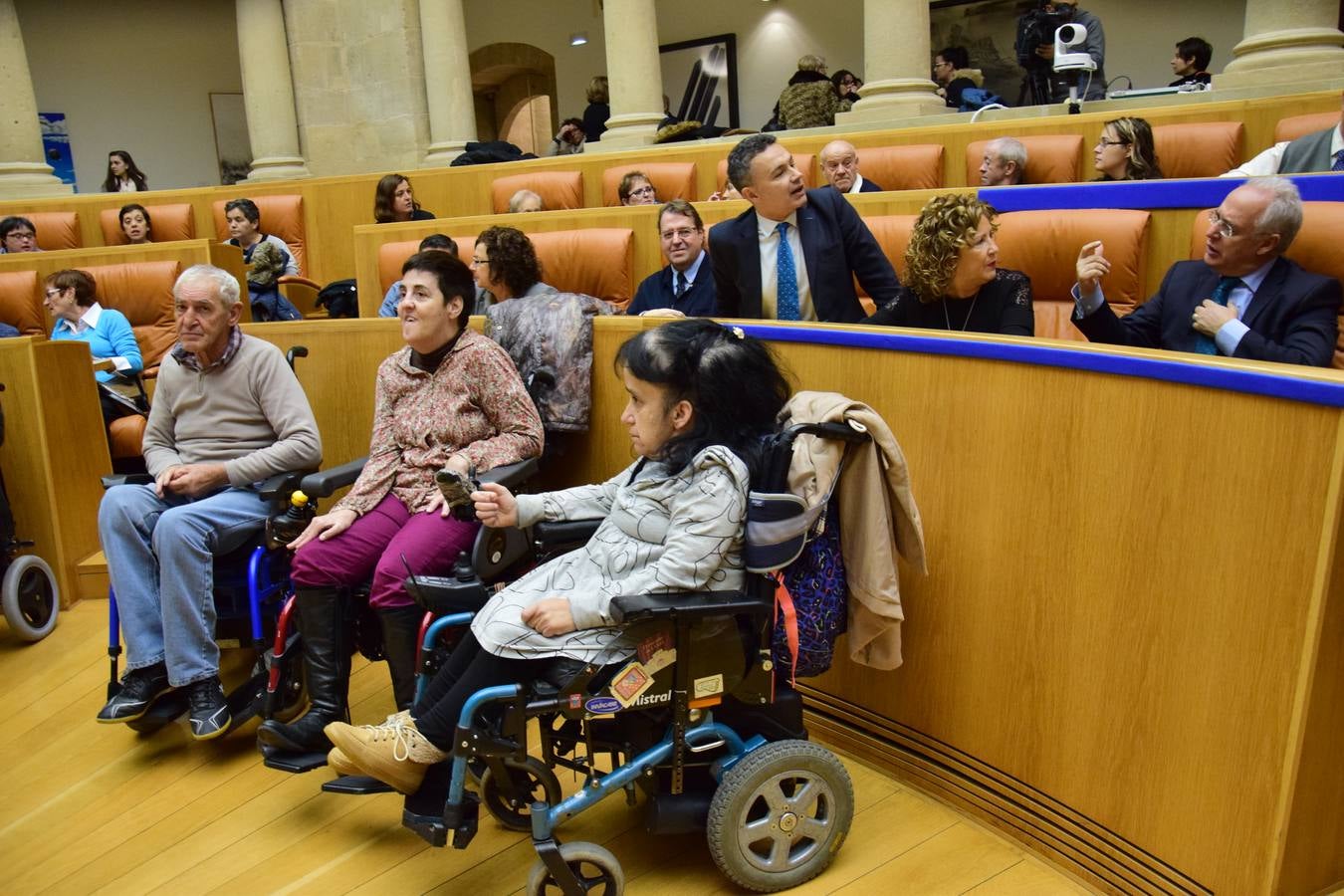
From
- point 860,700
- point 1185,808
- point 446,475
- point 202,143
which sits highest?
point 202,143

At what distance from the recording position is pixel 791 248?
2820 millimetres

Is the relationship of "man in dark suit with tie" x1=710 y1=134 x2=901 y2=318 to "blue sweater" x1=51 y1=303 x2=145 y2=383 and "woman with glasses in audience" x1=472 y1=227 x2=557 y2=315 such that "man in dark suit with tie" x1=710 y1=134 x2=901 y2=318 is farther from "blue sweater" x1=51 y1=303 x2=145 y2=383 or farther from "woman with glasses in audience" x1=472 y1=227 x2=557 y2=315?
"blue sweater" x1=51 y1=303 x2=145 y2=383

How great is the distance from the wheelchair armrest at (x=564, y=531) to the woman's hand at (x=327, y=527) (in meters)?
0.55

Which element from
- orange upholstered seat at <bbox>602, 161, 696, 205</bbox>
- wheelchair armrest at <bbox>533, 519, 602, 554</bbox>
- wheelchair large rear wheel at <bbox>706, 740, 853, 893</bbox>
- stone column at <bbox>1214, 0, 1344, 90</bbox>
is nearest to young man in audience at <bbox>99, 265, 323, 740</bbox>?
wheelchair armrest at <bbox>533, 519, 602, 554</bbox>

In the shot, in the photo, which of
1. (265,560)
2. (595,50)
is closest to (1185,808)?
(265,560)

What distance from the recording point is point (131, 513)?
2533 mm

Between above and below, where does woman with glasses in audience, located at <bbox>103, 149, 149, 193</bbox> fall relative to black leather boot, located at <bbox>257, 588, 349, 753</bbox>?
above

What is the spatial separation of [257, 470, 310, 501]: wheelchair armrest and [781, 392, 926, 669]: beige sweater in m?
1.28

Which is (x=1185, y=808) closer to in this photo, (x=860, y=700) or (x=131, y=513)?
(x=860, y=700)

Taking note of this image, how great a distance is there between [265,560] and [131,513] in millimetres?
332

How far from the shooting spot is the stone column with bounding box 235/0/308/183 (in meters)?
9.16

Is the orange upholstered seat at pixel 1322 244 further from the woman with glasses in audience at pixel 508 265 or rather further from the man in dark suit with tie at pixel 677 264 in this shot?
the woman with glasses in audience at pixel 508 265

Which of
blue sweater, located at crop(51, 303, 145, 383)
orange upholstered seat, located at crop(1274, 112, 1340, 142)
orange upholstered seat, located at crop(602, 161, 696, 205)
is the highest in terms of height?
orange upholstered seat, located at crop(1274, 112, 1340, 142)

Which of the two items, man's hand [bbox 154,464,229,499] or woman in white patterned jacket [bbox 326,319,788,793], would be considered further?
man's hand [bbox 154,464,229,499]
